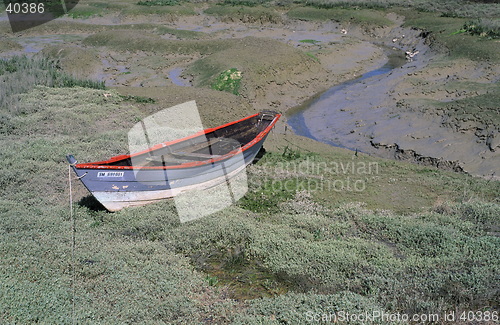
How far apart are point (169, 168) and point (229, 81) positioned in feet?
42.5

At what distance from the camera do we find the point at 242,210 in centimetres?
1174

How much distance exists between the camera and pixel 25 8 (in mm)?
49750

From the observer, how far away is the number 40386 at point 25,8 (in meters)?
48.4

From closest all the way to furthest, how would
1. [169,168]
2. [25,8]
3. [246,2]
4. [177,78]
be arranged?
[169,168] → [177,78] → [25,8] → [246,2]

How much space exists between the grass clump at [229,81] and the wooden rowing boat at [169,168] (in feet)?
26.0

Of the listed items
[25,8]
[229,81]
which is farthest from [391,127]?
[25,8]

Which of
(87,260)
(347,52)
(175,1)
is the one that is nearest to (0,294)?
(87,260)

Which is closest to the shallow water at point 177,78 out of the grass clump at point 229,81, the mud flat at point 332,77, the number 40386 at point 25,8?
the mud flat at point 332,77

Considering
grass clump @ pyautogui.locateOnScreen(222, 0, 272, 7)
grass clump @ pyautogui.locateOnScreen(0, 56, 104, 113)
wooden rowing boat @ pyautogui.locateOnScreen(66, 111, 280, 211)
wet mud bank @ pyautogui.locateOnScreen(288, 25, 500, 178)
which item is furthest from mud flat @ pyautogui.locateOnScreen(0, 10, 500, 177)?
grass clump @ pyautogui.locateOnScreen(222, 0, 272, 7)

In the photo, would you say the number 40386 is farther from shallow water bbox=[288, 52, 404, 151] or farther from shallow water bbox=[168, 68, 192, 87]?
shallow water bbox=[288, 52, 404, 151]

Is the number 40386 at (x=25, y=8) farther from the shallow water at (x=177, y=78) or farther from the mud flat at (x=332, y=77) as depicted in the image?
the shallow water at (x=177, y=78)

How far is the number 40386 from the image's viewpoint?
48.4 m

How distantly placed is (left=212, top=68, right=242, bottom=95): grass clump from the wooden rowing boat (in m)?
7.93

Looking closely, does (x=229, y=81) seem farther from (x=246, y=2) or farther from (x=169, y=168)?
(x=246, y=2)
